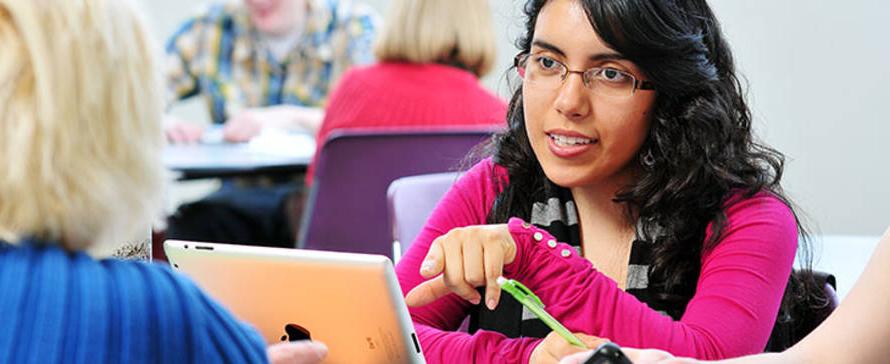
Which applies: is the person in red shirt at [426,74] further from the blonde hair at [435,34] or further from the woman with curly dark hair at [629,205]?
the woman with curly dark hair at [629,205]

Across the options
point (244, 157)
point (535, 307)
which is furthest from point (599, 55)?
point (244, 157)

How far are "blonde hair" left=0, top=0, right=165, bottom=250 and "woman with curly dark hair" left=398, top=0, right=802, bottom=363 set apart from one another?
0.53 m

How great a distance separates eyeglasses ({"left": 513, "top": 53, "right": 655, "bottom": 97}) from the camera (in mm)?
1747

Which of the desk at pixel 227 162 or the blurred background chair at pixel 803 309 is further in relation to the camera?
the desk at pixel 227 162

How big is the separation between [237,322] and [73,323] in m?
0.16

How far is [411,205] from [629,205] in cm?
62

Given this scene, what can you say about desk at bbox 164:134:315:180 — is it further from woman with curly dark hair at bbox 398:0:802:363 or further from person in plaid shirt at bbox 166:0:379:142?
woman with curly dark hair at bbox 398:0:802:363

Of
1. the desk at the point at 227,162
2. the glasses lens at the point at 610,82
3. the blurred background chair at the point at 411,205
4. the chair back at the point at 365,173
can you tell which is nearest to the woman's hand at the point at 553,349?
the glasses lens at the point at 610,82

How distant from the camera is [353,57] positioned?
15.8 ft

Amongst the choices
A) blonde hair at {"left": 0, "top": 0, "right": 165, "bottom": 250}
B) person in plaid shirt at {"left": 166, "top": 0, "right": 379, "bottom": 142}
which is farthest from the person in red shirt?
blonde hair at {"left": 0, "top": 0, "right": 165, "bottom": 250}

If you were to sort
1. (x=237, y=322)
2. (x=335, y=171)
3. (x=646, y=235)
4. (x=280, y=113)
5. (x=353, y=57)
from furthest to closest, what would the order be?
(x=353, y=57), (x=280, y=113), (x=335, y=171), (x=646, y=235), (x=237, y=322)

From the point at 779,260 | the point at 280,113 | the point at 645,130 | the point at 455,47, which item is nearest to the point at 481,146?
the point at 645,130

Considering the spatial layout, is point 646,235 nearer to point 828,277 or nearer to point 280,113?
point 828,277

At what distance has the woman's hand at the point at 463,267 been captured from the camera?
1.50 meters
